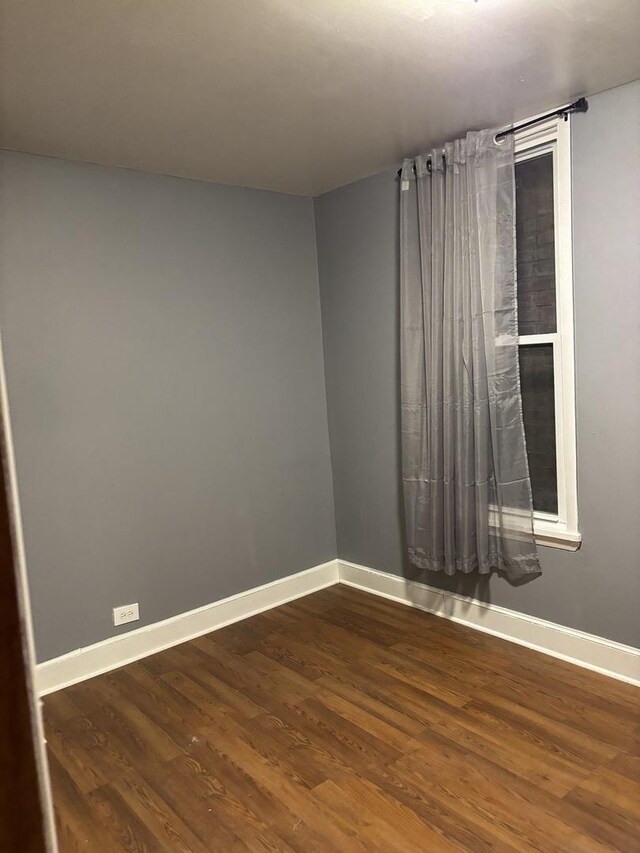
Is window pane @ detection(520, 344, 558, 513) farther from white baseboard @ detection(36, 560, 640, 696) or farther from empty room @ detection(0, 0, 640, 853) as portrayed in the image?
white baseboard @ detection(36, 560, 640, 696)

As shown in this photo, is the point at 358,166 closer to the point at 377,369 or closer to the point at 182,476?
the point at 377,369

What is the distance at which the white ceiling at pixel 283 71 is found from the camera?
1828 mm

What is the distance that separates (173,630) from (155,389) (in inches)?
48.2

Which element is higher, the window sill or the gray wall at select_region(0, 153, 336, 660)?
the gray wall at select_region(0, 153, 336, 660)

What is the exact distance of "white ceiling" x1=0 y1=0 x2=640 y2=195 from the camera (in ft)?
6.00

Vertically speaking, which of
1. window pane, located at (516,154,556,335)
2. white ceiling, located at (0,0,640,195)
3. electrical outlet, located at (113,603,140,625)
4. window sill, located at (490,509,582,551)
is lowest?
electrical outlet, located at (113,603,140,625)

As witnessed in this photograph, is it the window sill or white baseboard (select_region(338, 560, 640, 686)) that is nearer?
white baseboard (select_region(338, 560, 640, 686))

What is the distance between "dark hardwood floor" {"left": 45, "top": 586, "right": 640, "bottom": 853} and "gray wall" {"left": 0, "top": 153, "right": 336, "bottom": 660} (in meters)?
0.51

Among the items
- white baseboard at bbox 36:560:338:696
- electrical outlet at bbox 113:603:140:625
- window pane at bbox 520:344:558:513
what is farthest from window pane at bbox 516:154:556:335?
electrical outlet at bbox 113:603:140:625

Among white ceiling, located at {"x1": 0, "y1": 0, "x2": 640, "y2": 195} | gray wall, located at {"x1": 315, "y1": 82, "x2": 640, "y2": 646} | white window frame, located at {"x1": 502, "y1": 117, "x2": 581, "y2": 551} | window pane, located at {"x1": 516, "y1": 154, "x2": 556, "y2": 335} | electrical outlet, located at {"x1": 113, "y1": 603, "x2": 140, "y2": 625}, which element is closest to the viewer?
white ceiling, located at {"x1": 0, "y1": 0, "x2": 640, "y2": 195}

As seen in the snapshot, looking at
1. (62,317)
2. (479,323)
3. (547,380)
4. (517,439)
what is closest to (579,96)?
(479,323)

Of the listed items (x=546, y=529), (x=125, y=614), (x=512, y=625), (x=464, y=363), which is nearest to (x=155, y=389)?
(x=125, y=614)

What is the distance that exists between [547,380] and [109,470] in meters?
2.05

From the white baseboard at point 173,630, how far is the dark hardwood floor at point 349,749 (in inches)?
2.8
